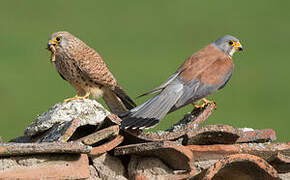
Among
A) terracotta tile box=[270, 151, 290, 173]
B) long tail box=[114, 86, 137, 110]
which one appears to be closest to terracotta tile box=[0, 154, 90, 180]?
terracotta tile box=[270, 151, 290, 173]

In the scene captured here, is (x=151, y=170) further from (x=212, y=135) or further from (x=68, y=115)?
(x=68, y=115)

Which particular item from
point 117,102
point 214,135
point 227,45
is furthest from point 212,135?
point 117,102

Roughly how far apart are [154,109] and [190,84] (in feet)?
2.36

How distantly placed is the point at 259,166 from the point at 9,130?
667 centimetres

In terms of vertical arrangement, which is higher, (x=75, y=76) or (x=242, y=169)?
(x=75, y=76)

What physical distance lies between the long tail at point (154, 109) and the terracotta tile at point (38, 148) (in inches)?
18.5

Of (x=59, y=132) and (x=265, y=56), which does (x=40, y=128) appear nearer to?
(x=59, y=132)

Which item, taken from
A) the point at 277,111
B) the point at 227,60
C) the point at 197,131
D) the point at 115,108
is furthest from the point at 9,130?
the point at 197,131

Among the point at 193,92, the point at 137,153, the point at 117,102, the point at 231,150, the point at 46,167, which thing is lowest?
the point at 46,167

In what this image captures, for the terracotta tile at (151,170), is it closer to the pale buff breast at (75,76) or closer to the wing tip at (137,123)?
the wing tip at (137,123)

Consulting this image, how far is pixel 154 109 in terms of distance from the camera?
4.33 meters

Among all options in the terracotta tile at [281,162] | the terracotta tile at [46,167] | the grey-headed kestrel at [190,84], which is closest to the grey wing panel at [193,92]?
the grey-headed kestrel at [190,84]

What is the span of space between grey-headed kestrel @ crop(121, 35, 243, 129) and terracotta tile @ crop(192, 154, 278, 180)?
0.66 meters

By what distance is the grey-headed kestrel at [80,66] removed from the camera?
6172mm
